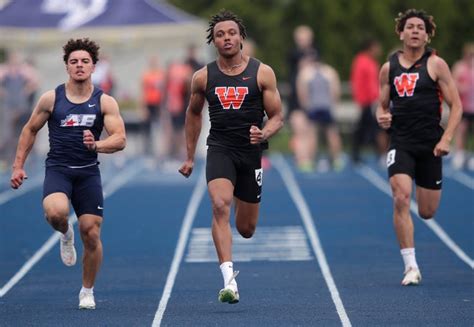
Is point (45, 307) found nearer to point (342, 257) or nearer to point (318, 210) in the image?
point (342, 257)

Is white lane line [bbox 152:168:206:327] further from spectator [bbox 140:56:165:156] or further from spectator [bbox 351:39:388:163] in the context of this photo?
spectator [bbox 140:56:165:156]

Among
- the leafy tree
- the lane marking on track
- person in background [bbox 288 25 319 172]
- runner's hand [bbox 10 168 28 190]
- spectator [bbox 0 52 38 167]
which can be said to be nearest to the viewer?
runner's hand [bbox 10 168 28 190]

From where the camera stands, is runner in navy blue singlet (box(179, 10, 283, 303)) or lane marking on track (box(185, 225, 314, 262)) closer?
runner in navy blue singlet (box(179, 10, 283, 303))

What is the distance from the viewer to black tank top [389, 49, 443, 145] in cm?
1214

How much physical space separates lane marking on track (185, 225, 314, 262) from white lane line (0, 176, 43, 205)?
550 centimetres

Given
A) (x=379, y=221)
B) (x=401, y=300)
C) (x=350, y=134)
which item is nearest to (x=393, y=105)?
(x=401, y=300)

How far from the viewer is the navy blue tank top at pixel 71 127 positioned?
1078cm

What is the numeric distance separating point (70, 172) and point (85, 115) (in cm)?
43

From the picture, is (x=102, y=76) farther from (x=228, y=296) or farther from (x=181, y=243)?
(x=228, y=296)

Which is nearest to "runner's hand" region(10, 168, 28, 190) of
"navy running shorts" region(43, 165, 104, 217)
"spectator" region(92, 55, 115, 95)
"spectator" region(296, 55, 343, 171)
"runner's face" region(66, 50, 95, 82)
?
"navy running shorts" region(43, 165, 104, 217)

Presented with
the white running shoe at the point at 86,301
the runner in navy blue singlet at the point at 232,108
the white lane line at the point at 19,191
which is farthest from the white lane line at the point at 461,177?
the white running shoe at the point at 86,301

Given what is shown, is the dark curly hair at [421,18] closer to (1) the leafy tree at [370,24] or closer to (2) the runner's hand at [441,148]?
(2) the runner's hand at [441,148]

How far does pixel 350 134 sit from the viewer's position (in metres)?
36.4

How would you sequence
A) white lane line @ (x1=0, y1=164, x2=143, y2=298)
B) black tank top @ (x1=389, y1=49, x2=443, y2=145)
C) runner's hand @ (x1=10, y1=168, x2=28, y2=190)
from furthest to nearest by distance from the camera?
white lane line @ (x1=0, y1=164, x2=143, y2=298) → black tank top @ (x1=389, y1=49, x2=443, y2=145) → runner's hand @ (x1=10, y1=168, x2=28, y2=190)
